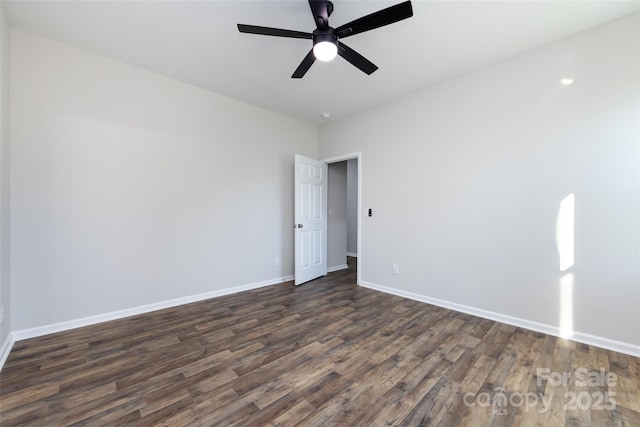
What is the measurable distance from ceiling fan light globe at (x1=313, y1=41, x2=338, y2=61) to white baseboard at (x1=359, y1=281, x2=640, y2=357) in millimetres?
2987

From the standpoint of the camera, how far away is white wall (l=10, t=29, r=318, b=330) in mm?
2398

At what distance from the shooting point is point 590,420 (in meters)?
1.47

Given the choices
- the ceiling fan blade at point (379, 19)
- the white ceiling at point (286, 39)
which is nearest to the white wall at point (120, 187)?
the white ceiling at point (286, 39)

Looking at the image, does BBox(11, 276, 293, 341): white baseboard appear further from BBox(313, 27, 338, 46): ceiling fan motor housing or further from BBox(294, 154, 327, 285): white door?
BBox(313, 27, 338, 46): ceiling fan motor housing

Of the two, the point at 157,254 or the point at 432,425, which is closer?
the point at 432,425

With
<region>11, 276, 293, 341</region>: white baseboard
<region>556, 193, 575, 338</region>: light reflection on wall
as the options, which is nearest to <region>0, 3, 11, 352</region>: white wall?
<region>11, 276, 293, 341</region>: white baseboard

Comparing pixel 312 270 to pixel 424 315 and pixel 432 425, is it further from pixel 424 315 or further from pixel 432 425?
pixel 432 425

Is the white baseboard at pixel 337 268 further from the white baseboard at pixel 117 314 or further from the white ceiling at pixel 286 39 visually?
the white ceiling at pixel 286 39

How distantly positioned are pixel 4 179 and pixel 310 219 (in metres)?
3.35

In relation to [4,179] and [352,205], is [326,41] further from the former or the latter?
[352,205]

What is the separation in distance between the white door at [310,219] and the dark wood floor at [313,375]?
1.42m

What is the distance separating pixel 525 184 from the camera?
2.62 metres

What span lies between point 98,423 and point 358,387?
1.53m

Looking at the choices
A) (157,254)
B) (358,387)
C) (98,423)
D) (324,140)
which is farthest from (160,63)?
(358,387)
